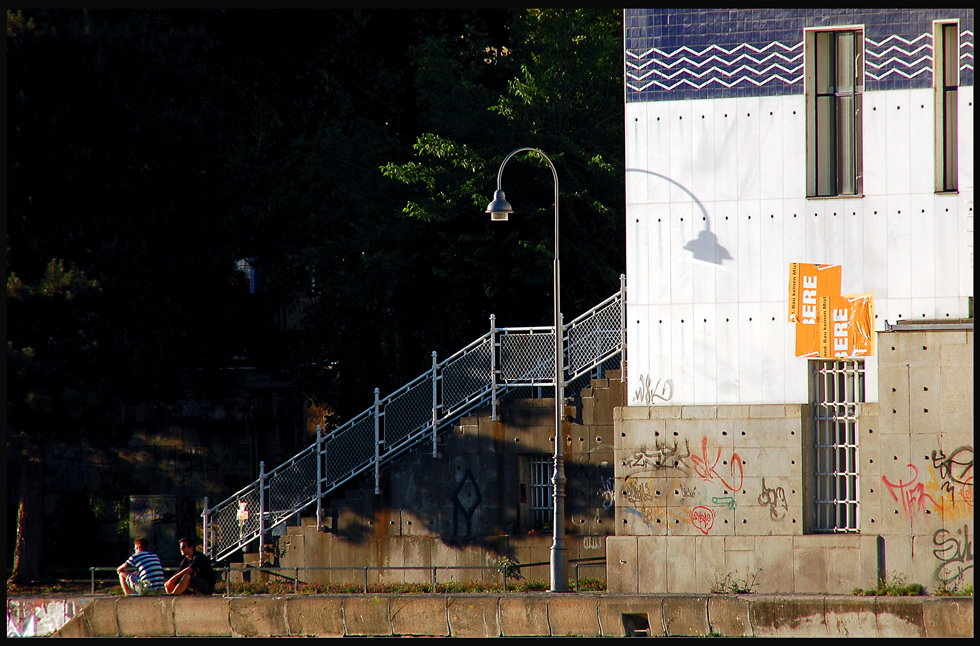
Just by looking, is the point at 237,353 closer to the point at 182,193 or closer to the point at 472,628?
the point at 182,193

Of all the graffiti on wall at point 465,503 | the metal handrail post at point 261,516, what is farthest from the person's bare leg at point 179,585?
the graffiti on wall at point 465,503

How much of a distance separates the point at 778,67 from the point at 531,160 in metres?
7.30

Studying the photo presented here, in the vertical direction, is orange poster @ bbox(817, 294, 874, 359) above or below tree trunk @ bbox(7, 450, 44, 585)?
above

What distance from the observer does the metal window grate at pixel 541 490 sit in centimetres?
2239

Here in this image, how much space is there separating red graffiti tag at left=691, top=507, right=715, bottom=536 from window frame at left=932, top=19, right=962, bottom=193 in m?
6.39

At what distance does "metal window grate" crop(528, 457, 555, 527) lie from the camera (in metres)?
22.4

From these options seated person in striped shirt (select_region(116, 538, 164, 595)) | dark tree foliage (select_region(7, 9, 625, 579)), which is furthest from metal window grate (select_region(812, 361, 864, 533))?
seated person in striped shirt (select_region(116, 538, 164, 595))

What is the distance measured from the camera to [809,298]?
19375 millimetres

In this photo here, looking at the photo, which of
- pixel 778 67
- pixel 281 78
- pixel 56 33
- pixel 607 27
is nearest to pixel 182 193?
pixel 56 33

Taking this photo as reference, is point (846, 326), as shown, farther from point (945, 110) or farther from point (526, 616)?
point (526, 616)

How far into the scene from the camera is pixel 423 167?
25.7m

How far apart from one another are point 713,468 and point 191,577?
29.7 ft

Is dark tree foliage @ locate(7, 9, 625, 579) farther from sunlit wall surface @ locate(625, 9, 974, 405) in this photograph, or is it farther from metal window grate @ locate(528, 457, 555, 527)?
sunlit wall surface @ locate(625, 9, 974, 405)

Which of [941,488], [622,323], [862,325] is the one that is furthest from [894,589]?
[622,323]
